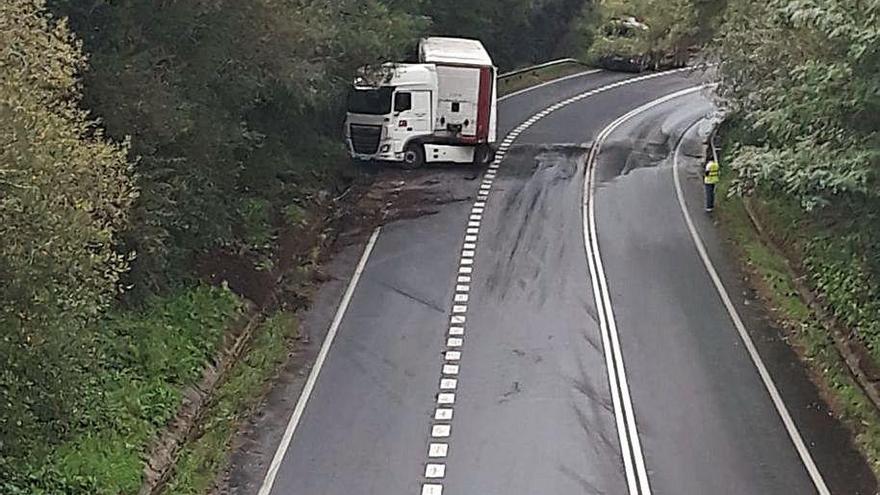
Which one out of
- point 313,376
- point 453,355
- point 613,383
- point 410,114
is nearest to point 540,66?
point 410,114

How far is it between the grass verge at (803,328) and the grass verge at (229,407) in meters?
8.64

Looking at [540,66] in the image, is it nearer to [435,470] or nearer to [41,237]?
[435,470]

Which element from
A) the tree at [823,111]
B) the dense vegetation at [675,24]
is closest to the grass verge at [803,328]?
the tree at [823,111]

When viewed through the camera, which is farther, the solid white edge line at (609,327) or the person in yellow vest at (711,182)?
the person in yellow vest at (711,182)

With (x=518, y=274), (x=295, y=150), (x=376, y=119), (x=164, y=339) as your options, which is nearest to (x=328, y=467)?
(x=164, y=339)

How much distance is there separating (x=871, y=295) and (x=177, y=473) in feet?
34.6

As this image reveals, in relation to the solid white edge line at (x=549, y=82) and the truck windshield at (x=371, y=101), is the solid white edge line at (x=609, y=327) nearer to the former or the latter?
the truck windshield at (x=371, y=101)

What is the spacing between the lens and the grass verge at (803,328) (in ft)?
59.9

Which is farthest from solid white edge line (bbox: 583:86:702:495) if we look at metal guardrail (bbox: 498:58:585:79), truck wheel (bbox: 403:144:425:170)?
metal guardrail (bbox: 498:58:585:79)

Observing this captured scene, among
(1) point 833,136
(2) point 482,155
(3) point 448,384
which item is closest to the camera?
(1) point 833,136

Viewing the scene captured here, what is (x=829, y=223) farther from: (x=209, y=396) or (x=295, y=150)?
(x=295, y=150)

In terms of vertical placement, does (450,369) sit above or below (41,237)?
below

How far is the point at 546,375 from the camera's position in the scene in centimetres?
2002

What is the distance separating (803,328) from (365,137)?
14.9 meters
